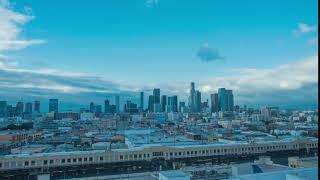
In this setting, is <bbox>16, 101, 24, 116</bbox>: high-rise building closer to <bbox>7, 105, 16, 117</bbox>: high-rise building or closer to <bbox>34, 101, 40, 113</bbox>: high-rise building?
<bbox>7, 105, 16, 117</bbox>: high-rise building

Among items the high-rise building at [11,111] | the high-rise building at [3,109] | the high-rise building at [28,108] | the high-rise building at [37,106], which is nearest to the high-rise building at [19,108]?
the high-rise building at [11,111]

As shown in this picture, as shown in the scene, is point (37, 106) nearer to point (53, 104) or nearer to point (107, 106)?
point (53, 104)

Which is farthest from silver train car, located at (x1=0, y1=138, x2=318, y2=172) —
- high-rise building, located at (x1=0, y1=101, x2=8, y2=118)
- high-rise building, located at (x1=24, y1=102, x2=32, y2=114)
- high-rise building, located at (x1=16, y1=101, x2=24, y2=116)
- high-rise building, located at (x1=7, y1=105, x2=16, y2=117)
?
high-rise building, located at (x1=24, y1=102, x2=32, y2=114)

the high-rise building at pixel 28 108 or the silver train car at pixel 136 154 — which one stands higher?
the high-rise building at pixel 28 108

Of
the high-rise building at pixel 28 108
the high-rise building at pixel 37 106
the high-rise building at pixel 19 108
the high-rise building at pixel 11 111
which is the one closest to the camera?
the high-rise building at pixel 11 111

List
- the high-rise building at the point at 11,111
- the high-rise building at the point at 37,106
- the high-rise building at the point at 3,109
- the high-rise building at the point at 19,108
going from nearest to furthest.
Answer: the high-rise building at the point at 3,109 < the high-rise building at the point at 11,111 < the high-rise building at the point at 19,108 < the high-rise building at the point at 37,106

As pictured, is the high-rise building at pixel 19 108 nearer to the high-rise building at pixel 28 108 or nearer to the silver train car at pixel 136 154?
the high-rise building at pixel 28 108

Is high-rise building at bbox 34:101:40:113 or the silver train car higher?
Result: high-rise building at bbox 34:101:40:113

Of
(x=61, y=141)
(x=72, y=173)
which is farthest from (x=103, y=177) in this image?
(x=61, y=141)

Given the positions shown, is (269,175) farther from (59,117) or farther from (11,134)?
(59,117)

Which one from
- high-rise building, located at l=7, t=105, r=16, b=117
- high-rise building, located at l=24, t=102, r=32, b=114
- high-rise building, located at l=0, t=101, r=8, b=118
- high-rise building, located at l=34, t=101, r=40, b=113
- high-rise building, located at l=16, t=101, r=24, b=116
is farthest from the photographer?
high-rise building, located at l=34, t=101, r=40, b=113

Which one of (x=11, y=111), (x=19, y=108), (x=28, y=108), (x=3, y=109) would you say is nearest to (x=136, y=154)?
(x=3, y=109)
